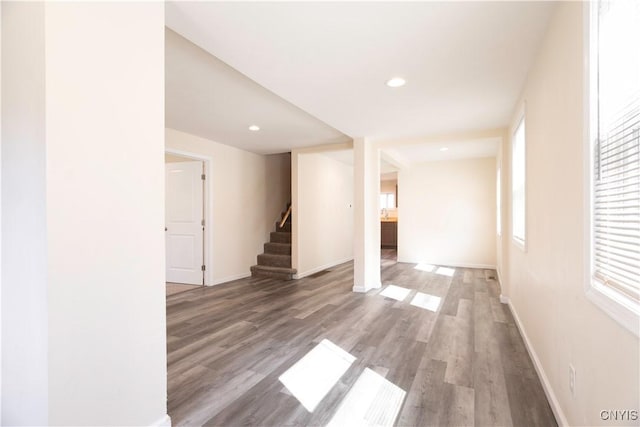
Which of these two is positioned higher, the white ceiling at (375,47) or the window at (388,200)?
the white ceiling at (375,47)

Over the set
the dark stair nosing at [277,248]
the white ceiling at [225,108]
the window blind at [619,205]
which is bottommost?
the dark stair nosing at [277,248]

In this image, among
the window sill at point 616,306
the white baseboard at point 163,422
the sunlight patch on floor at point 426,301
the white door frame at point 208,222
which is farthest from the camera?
the white door frame at point 208,222

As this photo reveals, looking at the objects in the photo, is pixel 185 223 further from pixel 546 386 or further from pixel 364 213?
pixel 546 386

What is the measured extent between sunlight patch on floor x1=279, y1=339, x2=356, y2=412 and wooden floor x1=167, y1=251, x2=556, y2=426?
0.16ft

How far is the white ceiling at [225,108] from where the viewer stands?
2420mm

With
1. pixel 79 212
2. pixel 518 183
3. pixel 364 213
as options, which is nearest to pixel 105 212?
pixel 79 212

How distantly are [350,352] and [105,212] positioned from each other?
2.09 meters

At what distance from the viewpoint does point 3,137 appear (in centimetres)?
134

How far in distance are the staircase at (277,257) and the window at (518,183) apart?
3561 millimetres

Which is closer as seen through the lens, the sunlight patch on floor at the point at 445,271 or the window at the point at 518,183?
the window at the point at 518,183

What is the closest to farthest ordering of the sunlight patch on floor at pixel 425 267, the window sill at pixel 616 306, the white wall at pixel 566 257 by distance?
the window sill at pixel 616 306 < the white wall at pixel 566 257 < the sunlight patch on floor at pixel 425 267

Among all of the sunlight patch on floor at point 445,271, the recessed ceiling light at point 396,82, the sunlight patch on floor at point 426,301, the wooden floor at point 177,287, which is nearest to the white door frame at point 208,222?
the wooden floor at point 177,287

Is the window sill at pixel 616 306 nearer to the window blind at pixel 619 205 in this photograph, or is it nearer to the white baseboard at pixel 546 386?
the window blind at pixel 619 205

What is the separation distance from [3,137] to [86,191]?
1.72 feet
